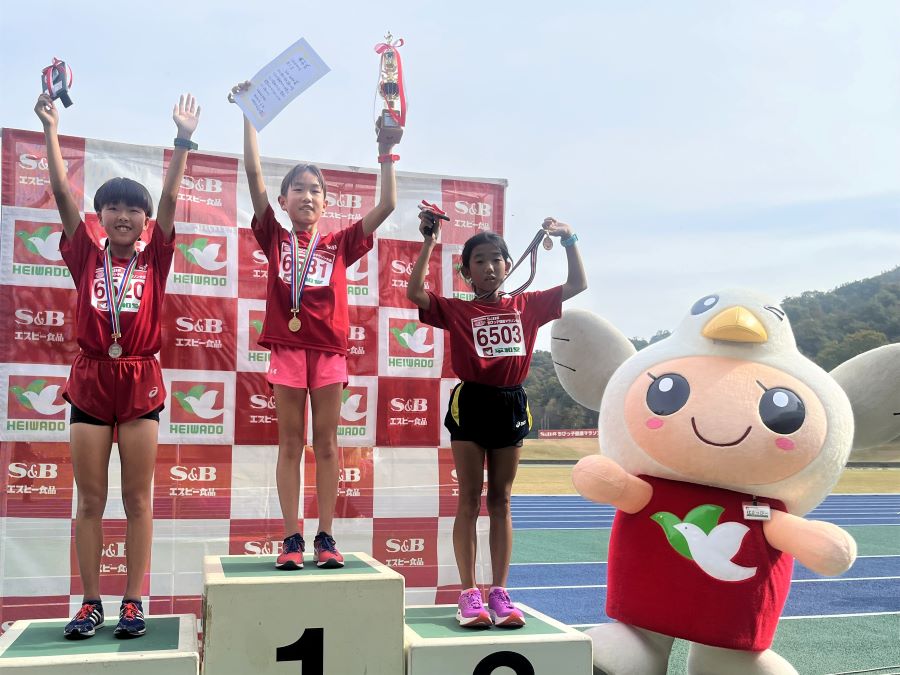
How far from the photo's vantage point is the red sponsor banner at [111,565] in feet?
12.6

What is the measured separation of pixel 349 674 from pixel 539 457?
79.6 feet

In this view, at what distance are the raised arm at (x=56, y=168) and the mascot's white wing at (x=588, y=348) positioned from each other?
7.68 ft

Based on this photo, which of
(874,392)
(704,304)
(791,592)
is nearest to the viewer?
(704,304)

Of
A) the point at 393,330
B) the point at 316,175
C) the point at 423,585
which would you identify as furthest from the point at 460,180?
the point at 423,585

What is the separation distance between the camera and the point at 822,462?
3.39 m

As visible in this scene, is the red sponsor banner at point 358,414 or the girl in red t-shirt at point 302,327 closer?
the girl in red t-shirt at point 302,327

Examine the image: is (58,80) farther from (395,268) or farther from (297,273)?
(395,268)

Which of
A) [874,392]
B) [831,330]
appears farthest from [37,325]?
[831,330]

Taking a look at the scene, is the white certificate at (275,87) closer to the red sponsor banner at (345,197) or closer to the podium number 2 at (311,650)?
the red sponsor banner at (345,197)

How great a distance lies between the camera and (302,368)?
3244 mm

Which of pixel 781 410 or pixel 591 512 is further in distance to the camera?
pixel 591 512

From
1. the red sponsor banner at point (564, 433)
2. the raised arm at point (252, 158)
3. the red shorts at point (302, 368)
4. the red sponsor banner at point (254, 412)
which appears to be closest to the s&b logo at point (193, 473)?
the red sponsor banner at point (254, 412)

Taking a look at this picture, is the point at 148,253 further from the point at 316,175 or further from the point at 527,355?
the point at 527,355

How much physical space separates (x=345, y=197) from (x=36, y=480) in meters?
2.03
